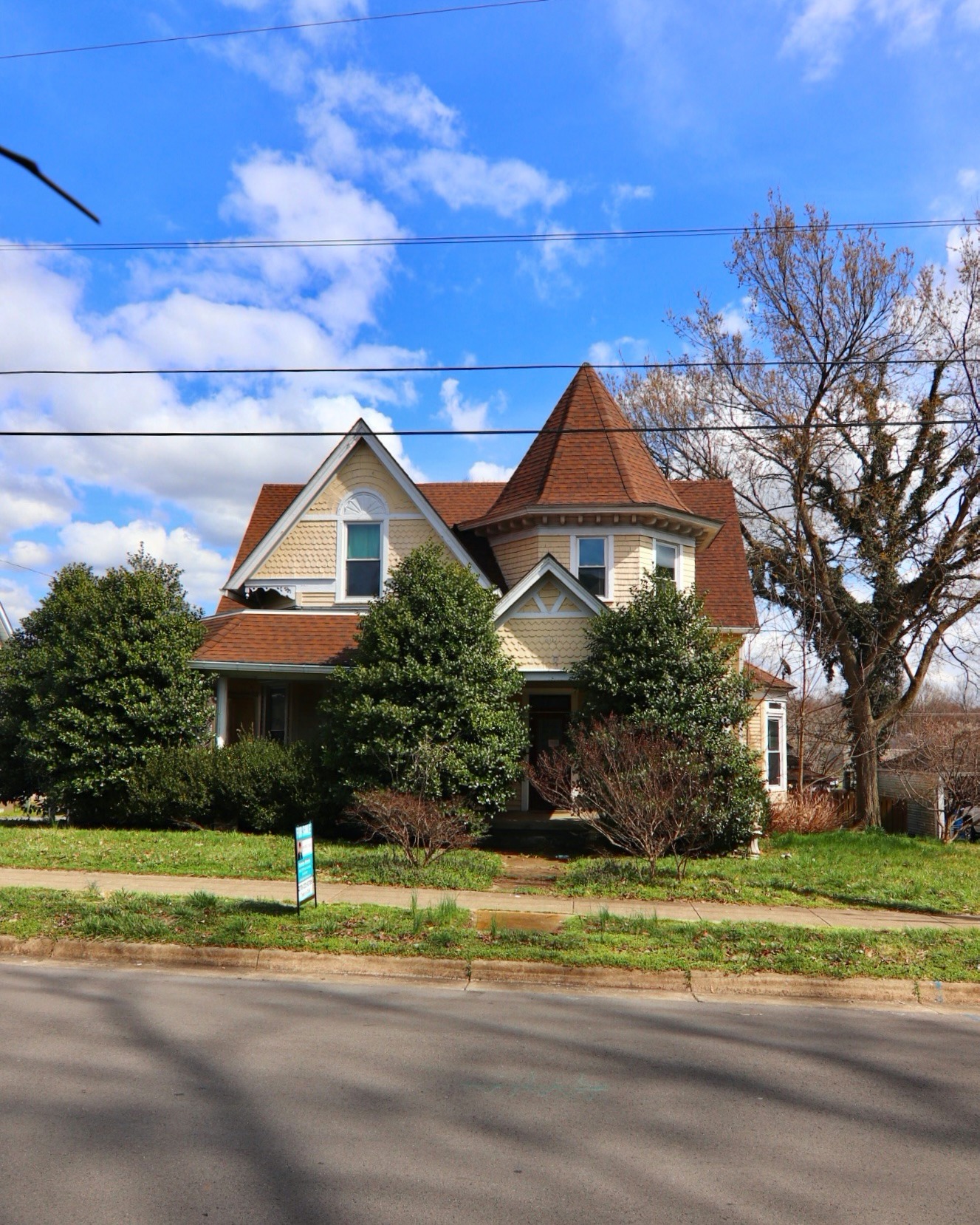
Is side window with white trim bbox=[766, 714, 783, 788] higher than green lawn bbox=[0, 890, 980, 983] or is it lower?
higher

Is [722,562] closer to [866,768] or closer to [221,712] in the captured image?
[866,768]

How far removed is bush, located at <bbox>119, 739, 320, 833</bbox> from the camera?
714 inches

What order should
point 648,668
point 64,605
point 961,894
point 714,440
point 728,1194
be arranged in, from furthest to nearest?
1. point 714,440
2. point 64,605
3. point 648,668
4. point 961,894
5. point 728,1194

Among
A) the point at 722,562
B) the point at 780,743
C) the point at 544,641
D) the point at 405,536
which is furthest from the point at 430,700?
the point at 780,743

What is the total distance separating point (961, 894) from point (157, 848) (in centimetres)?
1149

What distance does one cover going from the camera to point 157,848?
15680mm

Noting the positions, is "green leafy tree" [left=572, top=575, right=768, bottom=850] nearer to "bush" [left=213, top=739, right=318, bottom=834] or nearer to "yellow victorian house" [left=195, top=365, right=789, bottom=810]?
"yellow victorian house" [left=195, top=365, right=789, bottom=810]

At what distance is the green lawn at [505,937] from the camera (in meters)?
9.38

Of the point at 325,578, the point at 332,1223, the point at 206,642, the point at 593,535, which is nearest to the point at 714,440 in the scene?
the point at 593,535

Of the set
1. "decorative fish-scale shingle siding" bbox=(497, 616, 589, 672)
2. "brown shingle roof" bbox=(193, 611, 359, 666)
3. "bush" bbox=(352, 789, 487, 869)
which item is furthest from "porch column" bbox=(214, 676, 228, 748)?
"bush" bbox=(352, 789, 487, 869)

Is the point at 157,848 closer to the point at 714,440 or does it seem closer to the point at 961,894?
the point at 961,894

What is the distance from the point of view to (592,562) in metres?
22.1

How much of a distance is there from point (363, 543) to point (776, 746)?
12491 millimetres

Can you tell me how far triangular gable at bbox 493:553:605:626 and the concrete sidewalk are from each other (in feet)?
24.0
